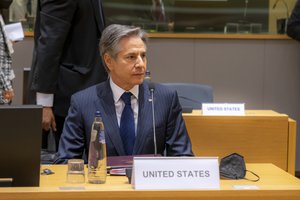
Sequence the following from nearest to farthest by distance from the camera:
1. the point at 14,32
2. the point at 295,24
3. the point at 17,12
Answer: the point at 14,32 < the point at 295,24 < the point at 17,12

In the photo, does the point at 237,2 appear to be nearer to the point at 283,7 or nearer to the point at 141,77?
the point at 283,7

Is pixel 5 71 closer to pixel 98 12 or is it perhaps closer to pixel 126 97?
pixel 98 12

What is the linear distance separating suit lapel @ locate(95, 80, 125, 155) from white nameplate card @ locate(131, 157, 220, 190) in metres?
0.82

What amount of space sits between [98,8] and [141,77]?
3.14 ft

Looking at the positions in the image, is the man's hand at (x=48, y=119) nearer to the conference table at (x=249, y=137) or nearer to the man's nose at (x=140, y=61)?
the conference table at (x=249, y=137)

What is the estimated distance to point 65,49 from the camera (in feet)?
13.2

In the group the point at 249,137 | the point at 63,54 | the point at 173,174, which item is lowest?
the point at 249,137

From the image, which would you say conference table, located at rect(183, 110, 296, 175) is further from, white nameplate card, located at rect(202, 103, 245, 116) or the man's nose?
the man's nose

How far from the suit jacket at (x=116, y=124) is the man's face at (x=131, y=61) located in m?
0.10

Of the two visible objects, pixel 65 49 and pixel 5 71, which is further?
pixel 5 71

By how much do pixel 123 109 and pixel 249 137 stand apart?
3.60 ft

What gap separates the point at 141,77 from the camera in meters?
3.22

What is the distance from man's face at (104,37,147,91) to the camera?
10.5 feet

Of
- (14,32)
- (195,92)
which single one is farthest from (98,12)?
(14,32)
